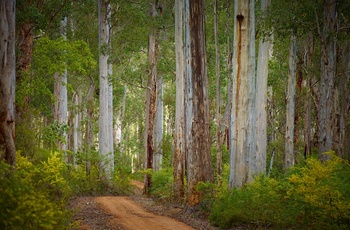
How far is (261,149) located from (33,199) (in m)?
13.0

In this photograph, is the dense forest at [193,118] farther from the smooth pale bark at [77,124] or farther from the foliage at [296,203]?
the smooth pale bark at [77,124]

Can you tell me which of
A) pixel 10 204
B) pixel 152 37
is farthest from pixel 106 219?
pixel 152 37

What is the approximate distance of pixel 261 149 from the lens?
17.1 metres

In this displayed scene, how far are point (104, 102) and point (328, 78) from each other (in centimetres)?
1181

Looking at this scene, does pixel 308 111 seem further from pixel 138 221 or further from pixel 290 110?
pixel 138 221

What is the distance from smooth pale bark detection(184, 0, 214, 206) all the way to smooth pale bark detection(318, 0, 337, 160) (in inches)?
138

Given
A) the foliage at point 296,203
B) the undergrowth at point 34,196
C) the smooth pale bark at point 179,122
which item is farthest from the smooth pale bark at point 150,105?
the foliage at point 296,203

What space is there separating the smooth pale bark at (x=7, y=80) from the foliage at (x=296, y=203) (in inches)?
194

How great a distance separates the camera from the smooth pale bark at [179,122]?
1586 cm

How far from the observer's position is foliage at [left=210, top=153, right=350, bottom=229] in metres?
7.67

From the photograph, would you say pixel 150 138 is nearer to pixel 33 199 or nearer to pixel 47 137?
pixel 47 137

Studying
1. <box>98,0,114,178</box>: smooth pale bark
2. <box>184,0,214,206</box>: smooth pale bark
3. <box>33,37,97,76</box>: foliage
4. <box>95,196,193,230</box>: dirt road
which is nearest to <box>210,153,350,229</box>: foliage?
<box>95,196,193,230</box>: dirt road

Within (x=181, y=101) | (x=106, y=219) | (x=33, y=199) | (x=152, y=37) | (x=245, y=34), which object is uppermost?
(x=152, y=37)

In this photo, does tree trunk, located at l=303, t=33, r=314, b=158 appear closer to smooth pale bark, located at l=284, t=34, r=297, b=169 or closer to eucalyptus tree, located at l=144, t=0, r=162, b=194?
smooth pale bark, located at l=284, t=34, r=297, b=169
